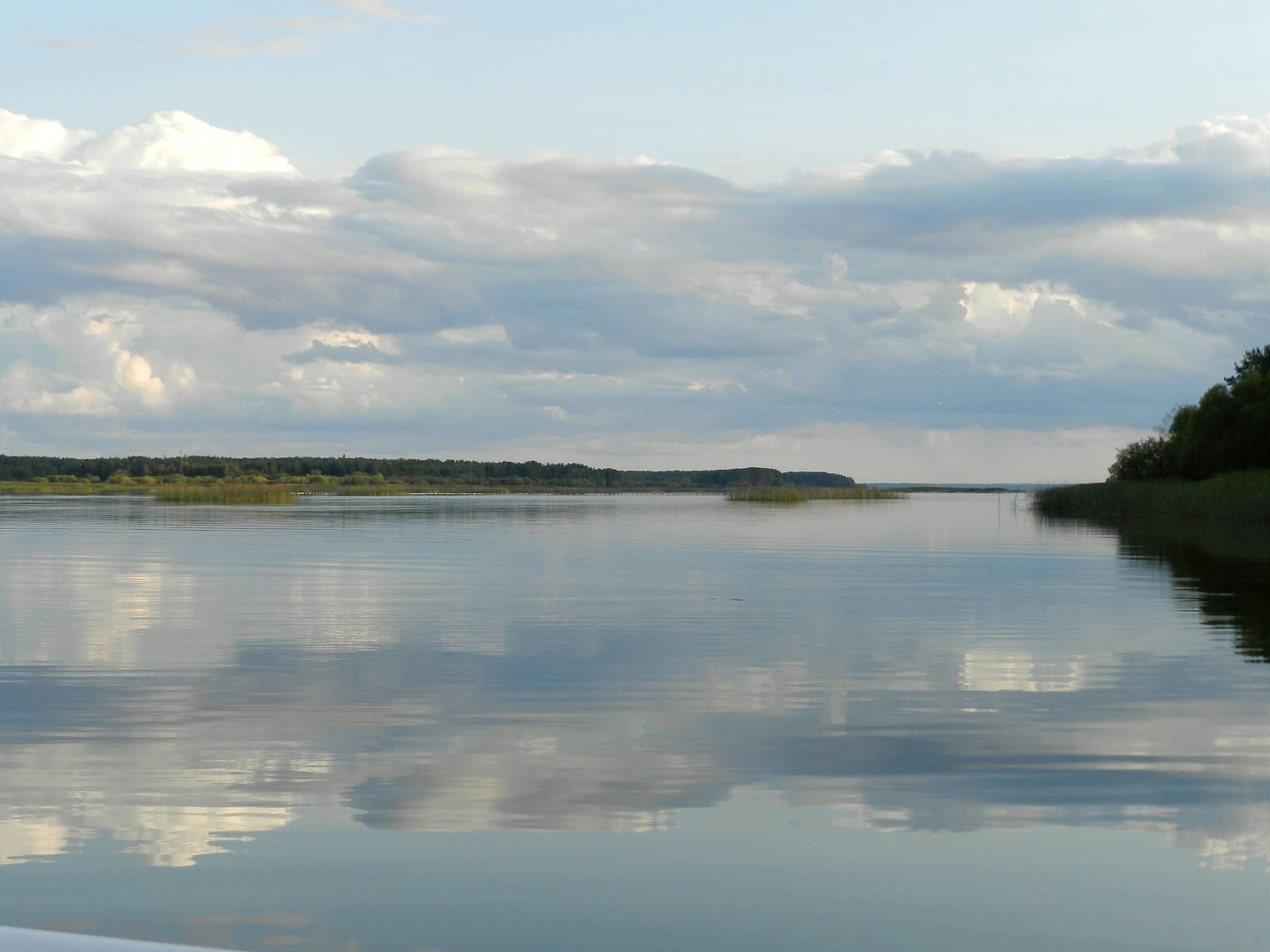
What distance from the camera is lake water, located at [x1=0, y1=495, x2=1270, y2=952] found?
23.2ft

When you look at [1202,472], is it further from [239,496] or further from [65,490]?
[65,490]

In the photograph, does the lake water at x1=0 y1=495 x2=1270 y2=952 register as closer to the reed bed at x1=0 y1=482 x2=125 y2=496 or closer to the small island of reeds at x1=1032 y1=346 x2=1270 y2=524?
the small island of reeds at x1=1032 y1=346 x2=1270 y2=524

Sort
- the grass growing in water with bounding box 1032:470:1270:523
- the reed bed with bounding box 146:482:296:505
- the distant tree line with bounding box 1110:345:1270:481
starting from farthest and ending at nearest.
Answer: the reed bed with bounding box 146:482:296:505 < the distant tree line with bounding box 1110:345:1270:481 < the grass growing in water with bounding box 1032:470:1270:523

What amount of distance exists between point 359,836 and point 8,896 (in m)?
2.06

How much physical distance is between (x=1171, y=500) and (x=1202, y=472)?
24.1 meters

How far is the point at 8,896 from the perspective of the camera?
7199 mm

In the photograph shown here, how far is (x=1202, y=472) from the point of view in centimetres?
9656

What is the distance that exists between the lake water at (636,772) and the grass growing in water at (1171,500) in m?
47.9

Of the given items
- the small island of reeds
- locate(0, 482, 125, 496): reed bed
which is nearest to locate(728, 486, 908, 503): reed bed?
the small island of reeds

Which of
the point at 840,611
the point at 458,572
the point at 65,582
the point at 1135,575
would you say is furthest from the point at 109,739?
the point at 1135,575

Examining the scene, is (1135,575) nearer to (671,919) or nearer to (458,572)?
(458,572)

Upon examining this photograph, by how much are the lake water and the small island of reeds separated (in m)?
52.7

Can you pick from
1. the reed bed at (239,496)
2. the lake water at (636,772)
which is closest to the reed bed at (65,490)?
the reed bed at (239,496)

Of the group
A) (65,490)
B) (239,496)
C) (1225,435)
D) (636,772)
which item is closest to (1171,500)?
(1225,435)
